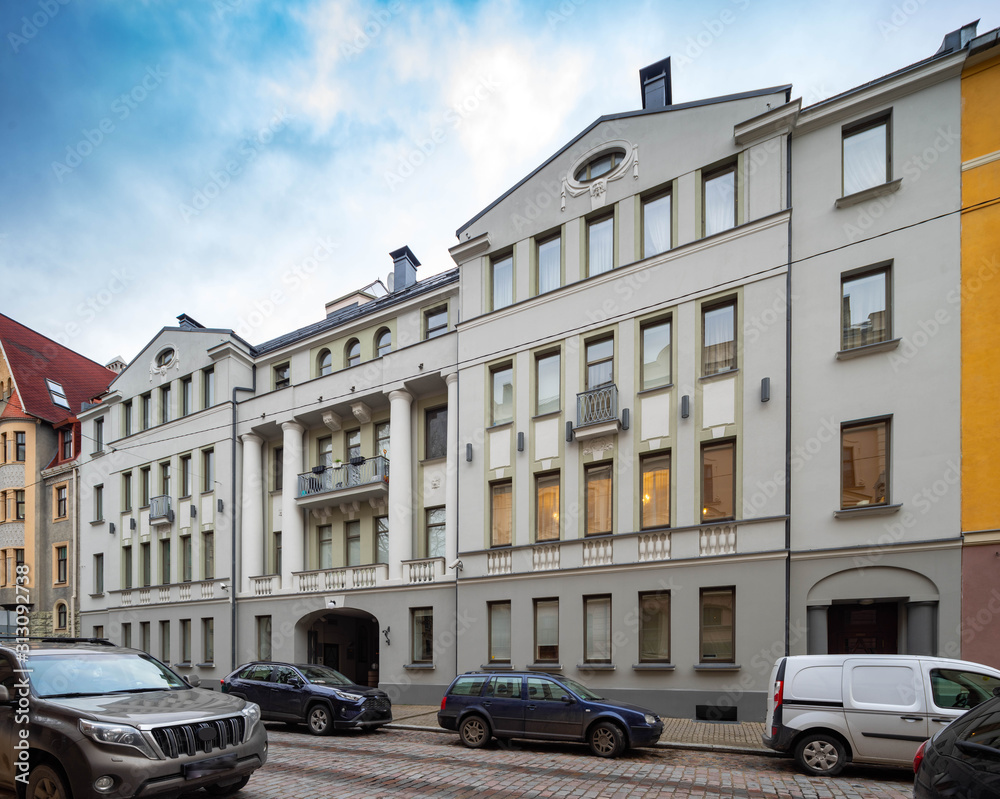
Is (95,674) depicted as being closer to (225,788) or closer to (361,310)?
(225,788)

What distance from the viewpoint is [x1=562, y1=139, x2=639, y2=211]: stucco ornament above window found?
19.4 metres

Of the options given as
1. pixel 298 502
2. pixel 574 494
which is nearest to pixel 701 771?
pixel 574 494

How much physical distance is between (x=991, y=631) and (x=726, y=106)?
1284cm

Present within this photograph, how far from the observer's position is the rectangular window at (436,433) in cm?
2362

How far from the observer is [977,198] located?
1474cm

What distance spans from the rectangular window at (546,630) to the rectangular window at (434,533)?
4.70 metres

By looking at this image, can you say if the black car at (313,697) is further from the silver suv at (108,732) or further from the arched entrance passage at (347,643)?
the arched entrance passage at (347,643)

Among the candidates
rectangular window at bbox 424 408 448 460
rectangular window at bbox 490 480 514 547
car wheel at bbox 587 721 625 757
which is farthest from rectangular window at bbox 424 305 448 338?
car wheel at bbox 587 721 625 757

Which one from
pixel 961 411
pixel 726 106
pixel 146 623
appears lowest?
pixel 146 623

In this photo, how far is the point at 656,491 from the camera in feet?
58.6

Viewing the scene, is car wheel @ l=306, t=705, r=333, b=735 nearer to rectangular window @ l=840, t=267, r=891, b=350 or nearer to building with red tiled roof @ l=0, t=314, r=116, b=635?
rectangular window @ l=840, t=267, r=891, b=350

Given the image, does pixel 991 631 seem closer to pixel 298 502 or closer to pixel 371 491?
pixel 371 491

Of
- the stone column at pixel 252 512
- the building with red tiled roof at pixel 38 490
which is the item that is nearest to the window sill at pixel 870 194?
the stone column at pixel 252 512

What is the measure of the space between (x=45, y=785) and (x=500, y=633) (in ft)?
46.7
